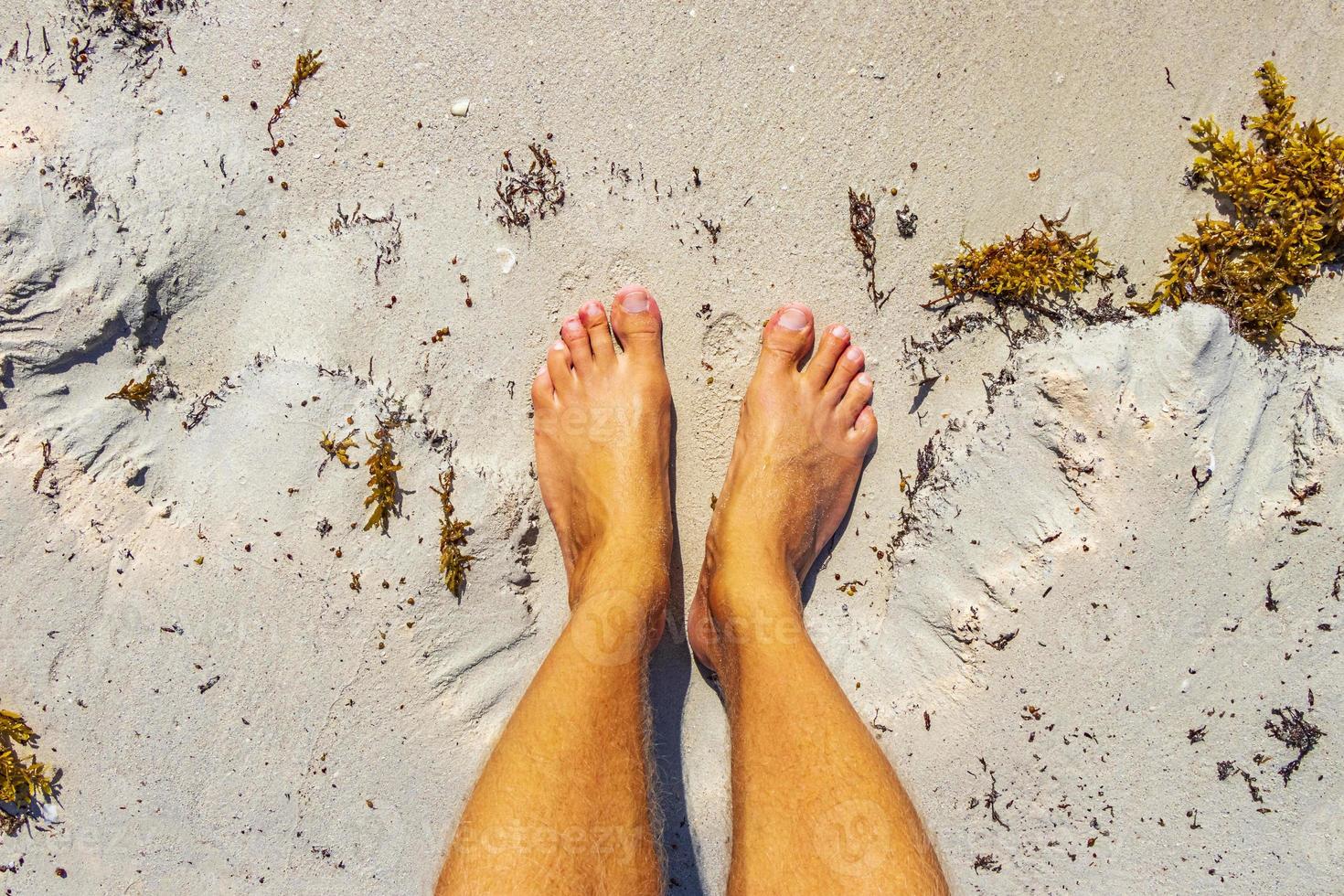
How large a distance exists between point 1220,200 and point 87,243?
3999mm

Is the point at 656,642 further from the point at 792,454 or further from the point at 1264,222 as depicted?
the point at 1264,222

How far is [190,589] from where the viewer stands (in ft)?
8.96

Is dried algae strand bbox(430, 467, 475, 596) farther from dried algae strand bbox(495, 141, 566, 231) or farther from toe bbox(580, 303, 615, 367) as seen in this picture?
dried algae strand bbox(495, 141, 566, 231)

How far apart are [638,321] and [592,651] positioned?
3.86ft

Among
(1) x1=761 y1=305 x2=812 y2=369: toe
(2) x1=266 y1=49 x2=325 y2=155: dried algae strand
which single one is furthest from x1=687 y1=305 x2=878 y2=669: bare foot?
(2) x1=266 y1=49 x2=325 y2=155: dried algae strand

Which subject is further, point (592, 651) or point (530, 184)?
point (530, 184)

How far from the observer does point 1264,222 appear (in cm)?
276

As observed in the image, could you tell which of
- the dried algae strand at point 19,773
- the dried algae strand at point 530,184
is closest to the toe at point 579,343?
the dried algae strand at point 530,184

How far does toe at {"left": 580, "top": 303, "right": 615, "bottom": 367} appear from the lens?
291 cm

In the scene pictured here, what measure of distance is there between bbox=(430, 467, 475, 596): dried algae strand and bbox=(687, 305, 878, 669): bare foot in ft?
2.80

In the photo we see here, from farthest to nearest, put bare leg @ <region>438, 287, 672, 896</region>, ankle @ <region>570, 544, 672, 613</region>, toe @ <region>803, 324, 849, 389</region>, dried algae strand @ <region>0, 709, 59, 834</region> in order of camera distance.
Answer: toe @ <region>803, 324, 849, 389</region> < dried algae strand @ <region>0, 709, 59, 834</region> < ankle @ <region>570, 544, 672, 613</region> < bare leg @ <region>438, 287, 672, 896</region>

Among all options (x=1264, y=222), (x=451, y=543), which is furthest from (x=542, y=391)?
(x=1264, y=222)

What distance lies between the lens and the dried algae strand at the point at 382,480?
2.74 m

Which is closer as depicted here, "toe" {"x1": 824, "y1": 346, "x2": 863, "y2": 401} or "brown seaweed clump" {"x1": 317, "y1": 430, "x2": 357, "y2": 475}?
"brown seaweed clump" {"x1": 317, "y1": 430, "x2": 357, "y2": 475}
